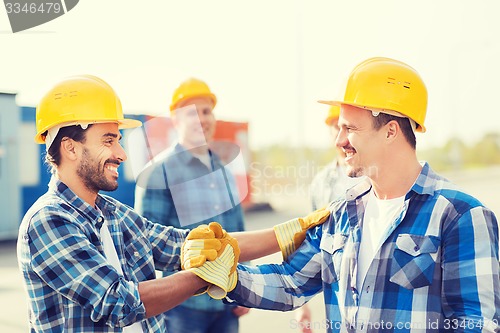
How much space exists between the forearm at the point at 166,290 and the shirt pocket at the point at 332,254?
1.92 ft

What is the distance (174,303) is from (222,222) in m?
1.44

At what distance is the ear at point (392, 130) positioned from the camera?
256 centimetres

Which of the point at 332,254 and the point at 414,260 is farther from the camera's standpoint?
the point at 332,254

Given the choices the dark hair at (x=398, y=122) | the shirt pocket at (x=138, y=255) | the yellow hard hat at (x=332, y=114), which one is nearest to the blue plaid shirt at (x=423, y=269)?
the dark hair at (x=398, y=122)

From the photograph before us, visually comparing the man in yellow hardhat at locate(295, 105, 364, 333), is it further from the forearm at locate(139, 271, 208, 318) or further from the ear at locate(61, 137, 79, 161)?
the ear at locate(61, 137, 79, 161)

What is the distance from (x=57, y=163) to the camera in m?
2.70

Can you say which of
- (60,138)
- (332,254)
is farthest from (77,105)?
(332,254)

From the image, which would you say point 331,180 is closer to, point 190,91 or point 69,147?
point 190,91

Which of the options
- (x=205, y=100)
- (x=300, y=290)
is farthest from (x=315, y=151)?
(x=300, y=290)

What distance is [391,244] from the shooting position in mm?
2402

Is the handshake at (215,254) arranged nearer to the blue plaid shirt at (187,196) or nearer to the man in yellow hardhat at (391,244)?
the man in yellow hardhat at (391,244)

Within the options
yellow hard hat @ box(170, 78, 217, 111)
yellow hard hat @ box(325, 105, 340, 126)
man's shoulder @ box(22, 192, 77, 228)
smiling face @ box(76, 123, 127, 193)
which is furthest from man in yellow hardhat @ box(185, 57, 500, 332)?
yellow hard hat @ box(170, 78, 217, 111)

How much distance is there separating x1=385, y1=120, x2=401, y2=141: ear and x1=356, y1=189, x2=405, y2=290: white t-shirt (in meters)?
0.27

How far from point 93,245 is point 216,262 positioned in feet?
1.94
